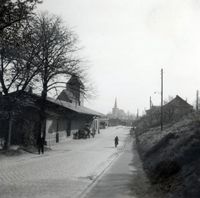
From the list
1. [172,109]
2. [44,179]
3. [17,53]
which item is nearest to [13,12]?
[44,179]

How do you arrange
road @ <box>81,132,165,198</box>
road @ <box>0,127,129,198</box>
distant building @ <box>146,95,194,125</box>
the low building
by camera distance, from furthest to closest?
1. distant building @ <box>146,95,194,125</box>
2. the low building
3. road @ <box>81,132,165,198</box>
4. road @ <box>0,127,129,198</box>

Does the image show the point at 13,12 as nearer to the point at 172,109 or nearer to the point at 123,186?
the point at 123,186

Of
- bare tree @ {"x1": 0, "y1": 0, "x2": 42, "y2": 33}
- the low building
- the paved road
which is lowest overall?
the paved road

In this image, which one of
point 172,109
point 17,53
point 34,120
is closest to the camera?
point 17,53

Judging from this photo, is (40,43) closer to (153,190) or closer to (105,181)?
(105,181)

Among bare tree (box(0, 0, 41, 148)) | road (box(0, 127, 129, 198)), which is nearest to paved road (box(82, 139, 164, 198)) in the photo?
road (box(0, 127, 129, 198))

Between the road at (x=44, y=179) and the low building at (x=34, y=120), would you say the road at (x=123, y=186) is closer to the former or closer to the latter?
the road at (x=44, y=179)

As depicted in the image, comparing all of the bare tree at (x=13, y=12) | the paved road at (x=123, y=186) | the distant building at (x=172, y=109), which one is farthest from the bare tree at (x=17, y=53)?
the distant building at (x=172, y=109)

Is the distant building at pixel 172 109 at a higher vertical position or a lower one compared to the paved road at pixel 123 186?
higher

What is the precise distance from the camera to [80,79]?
34.3m

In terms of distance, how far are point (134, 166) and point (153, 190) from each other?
9.53 m

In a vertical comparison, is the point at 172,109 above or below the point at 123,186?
above

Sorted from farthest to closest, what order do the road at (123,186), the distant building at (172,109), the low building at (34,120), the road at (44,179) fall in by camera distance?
the distant building at (172,109) < the low building at (34,120) < the road at (123,186) < the road at (44,179)

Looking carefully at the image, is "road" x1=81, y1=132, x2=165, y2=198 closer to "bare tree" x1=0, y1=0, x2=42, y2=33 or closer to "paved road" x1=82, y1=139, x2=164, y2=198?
"paved road" x1=82, y1=139, x2=164, y2=198
